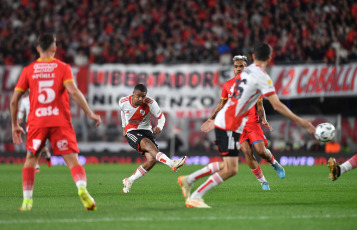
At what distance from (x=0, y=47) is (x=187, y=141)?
395 inches

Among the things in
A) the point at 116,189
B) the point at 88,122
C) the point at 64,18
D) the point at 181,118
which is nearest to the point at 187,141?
the point at 181,118

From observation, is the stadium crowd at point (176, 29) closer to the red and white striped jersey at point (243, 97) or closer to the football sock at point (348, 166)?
the football sock at point (348, 166)

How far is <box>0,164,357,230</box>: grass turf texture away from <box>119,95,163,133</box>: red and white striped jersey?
134 cm

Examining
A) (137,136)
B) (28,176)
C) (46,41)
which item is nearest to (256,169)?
(137,136)

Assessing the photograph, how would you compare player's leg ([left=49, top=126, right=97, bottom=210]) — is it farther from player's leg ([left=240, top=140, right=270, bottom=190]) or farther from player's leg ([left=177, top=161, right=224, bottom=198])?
player's leg ([left=240, top=140, right=270, bottom=190])

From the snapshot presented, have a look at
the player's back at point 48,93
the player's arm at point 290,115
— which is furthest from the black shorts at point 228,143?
the player's back at point 48,93

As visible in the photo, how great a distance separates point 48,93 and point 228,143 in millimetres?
2570

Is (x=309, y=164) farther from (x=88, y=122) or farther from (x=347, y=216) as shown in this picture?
(x=347, y=216)

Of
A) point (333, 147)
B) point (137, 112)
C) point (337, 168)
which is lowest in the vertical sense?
point (333, 147)

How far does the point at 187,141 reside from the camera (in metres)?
26.1

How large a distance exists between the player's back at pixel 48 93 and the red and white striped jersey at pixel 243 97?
2200 mm

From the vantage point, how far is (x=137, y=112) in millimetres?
13836

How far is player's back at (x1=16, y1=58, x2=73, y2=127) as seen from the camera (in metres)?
9.20

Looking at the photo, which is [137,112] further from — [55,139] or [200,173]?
[55,139]
